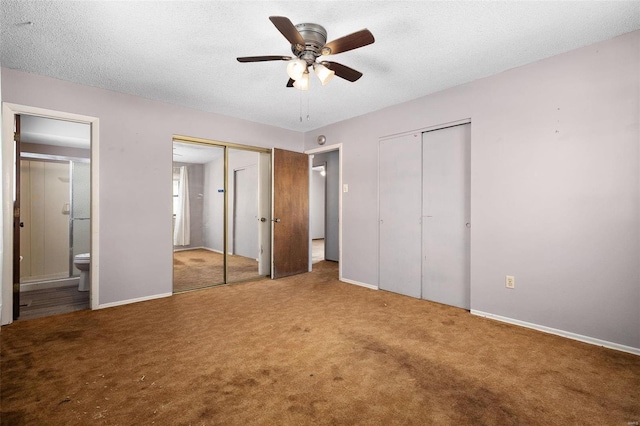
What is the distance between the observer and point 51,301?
12.2 feet

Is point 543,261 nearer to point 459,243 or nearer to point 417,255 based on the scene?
point 459,243

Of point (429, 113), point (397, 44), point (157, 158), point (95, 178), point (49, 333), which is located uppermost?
point (397, 44)

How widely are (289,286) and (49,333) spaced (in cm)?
259

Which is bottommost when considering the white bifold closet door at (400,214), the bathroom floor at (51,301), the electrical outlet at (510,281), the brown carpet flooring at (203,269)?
the bathroom floor at (51,301)

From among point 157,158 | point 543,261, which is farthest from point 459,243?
point 157,158

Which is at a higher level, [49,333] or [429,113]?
[429,113]

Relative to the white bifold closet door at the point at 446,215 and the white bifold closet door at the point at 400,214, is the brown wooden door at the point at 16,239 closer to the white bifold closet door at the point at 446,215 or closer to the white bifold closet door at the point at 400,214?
the white bifold closet door at the point at 400,214

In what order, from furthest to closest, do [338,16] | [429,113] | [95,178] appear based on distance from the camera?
[429,113]
[95,178]
[338,16]

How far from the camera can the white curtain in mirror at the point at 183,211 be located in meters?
5.16

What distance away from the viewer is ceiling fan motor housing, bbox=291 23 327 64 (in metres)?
2.33

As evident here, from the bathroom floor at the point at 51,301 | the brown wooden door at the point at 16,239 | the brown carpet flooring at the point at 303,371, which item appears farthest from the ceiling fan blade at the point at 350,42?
the bathroom floor at the point at 51,301

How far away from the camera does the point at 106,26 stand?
7.70ft

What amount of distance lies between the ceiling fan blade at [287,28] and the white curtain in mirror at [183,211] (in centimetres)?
373

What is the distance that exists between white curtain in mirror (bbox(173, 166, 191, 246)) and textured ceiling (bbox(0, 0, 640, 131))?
1.88 meters
